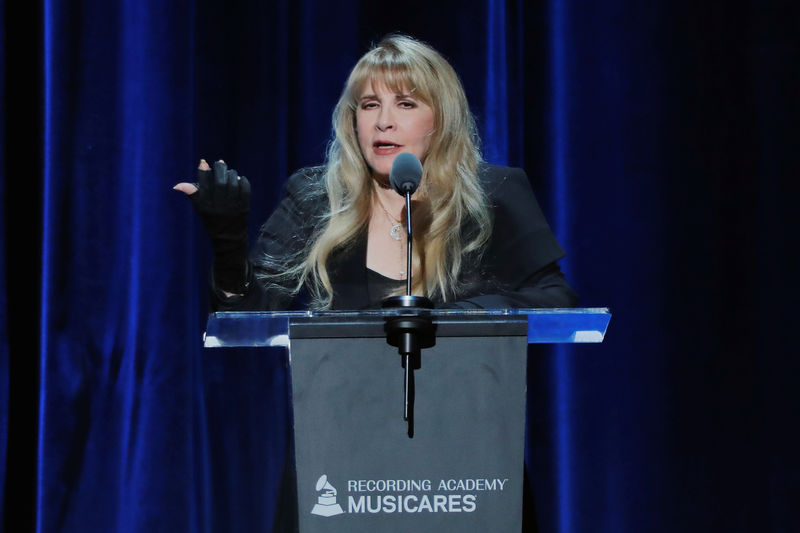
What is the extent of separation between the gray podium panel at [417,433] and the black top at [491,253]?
0.58 m

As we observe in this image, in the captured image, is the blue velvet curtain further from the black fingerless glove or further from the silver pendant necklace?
the black fingerless glove

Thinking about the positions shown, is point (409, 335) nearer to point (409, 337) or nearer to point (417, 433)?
point (409, 337)

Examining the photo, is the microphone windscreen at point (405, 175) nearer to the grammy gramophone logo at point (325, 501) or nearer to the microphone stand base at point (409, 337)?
the microphone stand base at point (409, 337)

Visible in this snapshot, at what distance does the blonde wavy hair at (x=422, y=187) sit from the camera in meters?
1.74

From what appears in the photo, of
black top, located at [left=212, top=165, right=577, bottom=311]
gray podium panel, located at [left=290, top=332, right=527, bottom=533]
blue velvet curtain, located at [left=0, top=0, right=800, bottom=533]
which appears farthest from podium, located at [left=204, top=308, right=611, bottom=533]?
blue velvet curtain, located at [left=0, top=0, right=800, bottom=533]

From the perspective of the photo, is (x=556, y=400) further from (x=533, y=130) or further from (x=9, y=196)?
(x=9, y=196)

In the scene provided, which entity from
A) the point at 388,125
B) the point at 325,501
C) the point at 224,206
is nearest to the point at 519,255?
the point at 388,125

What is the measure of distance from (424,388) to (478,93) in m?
1.34

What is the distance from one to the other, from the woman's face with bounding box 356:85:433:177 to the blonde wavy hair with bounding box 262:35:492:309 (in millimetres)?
16

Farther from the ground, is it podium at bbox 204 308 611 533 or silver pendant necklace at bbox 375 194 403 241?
silver pendant necklace at bbox 375 194 403 241

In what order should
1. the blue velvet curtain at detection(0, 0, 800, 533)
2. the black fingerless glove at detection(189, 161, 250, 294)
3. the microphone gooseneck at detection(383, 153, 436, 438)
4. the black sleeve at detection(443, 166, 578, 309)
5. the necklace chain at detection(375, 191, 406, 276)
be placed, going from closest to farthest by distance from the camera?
the microphone gooseneck at detection(383, 153, 436, 438)
the black fingerless glove at detection(189, 161, 250, 294)
the black sleeve at detection(443, 166, 578, 309)
the necklace chain at detection(375, 191, 406, 276)
the blue velvet curtain at detection(0, 0, 800, 533)

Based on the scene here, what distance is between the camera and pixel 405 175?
1.17m

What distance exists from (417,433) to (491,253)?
796 mm

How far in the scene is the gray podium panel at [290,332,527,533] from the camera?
1015mm
